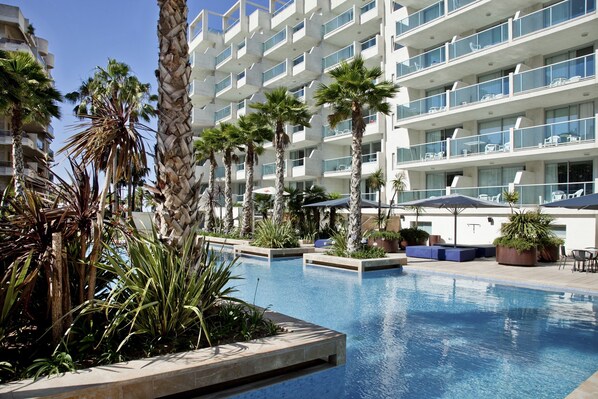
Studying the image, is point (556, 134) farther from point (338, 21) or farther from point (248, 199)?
point (338, 21)

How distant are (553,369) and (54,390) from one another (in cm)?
652

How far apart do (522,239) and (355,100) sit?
28.0ft

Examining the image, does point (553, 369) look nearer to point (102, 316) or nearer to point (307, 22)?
point (102, 316)

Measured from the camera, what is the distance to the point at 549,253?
1767 centimetres

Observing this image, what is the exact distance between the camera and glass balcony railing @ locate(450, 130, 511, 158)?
22.7 m

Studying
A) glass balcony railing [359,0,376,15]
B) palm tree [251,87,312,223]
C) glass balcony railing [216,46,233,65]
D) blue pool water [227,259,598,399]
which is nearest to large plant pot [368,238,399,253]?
palm tree [251,87,312,223]

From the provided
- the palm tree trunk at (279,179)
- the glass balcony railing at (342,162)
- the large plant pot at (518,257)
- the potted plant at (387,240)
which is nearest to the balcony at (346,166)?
the glass balcony railing at (342,162)

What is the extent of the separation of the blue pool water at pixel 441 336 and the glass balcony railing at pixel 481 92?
1347 centimetres

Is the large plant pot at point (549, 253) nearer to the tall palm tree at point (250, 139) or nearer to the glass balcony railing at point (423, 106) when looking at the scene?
the glass balcony railing at point (423, 106)

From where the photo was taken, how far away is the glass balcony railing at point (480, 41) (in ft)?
75.5

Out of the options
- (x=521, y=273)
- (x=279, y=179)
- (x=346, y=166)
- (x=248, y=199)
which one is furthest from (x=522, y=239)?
(x=346, y=166)

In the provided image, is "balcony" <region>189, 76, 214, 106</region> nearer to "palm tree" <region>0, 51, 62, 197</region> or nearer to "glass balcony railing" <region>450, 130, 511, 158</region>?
"palm tree" <region>0, 51, 62, 197</region>

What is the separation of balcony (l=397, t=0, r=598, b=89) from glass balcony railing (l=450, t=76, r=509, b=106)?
1574 mm

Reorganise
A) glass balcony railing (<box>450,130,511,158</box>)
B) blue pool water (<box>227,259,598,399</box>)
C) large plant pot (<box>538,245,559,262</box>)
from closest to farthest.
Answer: blue pool water (<box>227,259,598,399</box>) < large plant pot (<box>538,245,559,262</box>) < glass balcony railing (<box>450,130,511,158</box>)
